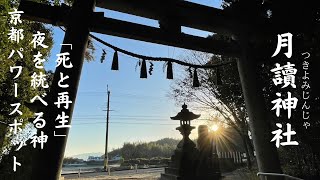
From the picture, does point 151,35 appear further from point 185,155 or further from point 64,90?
point 185,155

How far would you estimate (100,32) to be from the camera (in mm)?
4898

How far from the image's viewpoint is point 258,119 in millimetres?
5359

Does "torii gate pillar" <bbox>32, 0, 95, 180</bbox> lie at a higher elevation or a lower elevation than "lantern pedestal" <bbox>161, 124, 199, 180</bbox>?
higher

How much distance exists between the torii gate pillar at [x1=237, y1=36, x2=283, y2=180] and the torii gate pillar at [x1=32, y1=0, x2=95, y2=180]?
3.34m

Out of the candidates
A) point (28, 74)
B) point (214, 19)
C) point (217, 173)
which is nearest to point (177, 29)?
point (214, 19)

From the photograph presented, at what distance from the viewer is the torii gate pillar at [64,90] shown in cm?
377

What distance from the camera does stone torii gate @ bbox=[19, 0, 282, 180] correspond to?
394 centimetres

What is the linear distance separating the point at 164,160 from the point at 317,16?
32.8 metres

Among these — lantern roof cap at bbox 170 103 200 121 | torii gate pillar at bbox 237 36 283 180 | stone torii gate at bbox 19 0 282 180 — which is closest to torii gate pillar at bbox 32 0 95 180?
stone torii gate at bbox 19 0 282 180

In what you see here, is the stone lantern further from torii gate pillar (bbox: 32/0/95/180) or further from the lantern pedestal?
torii gate pillar (bbox: 32/0/95/180)

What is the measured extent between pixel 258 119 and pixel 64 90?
369 centimetres

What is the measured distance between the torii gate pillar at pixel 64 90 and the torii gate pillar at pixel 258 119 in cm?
334

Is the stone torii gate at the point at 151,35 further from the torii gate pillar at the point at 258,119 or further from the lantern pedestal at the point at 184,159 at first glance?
the lantern pedestal at the point at 184,159

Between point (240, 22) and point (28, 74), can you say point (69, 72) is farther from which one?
point (28, 74)
